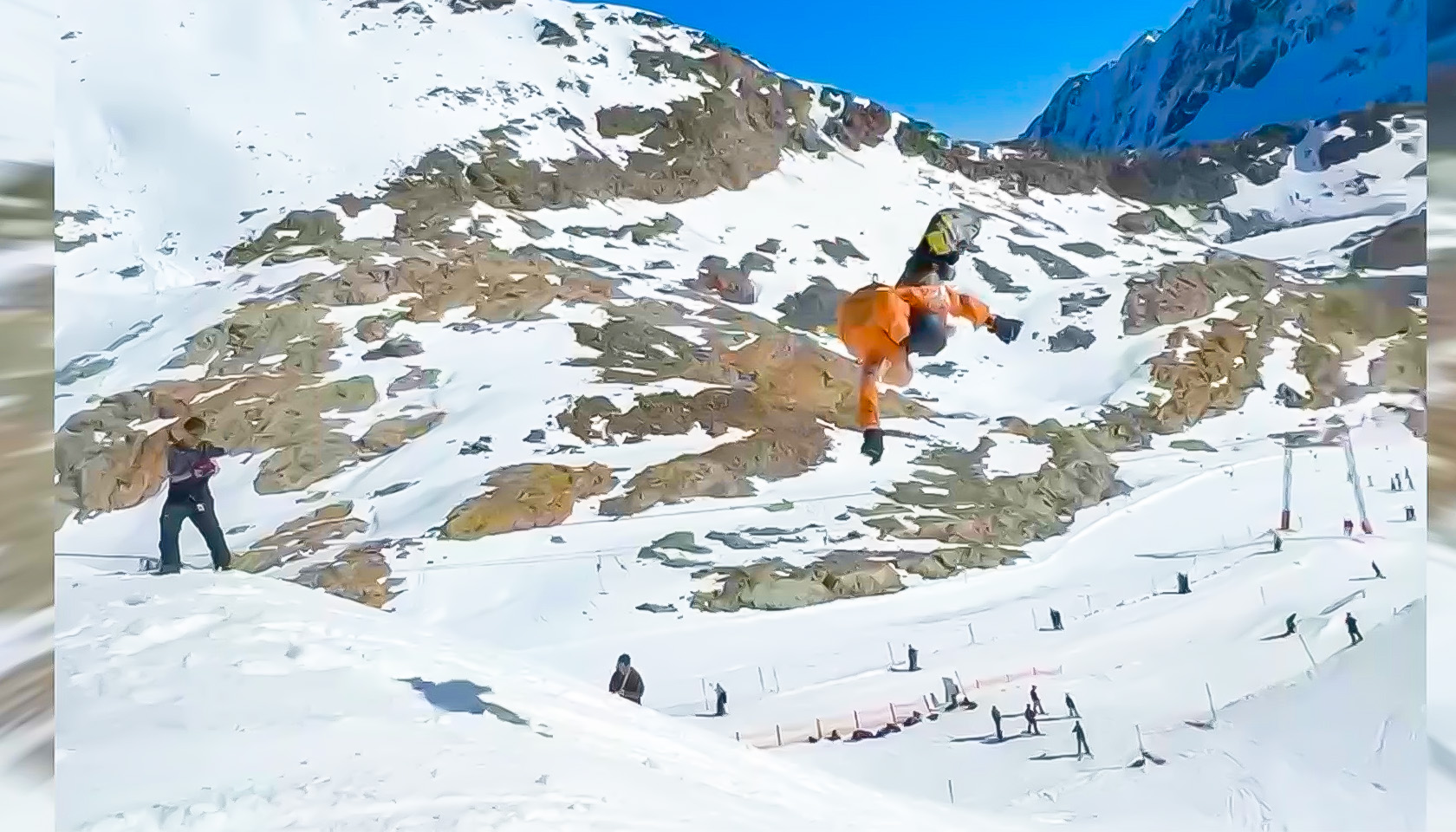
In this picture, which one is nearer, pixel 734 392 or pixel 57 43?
pixel 57 43

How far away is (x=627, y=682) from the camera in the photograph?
199cm

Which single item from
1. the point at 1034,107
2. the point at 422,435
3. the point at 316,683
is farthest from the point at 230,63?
the point at 1034,107

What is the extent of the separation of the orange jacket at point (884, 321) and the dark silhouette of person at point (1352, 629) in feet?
4.09

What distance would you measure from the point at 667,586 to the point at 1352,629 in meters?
1.84

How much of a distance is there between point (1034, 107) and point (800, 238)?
3.28ft

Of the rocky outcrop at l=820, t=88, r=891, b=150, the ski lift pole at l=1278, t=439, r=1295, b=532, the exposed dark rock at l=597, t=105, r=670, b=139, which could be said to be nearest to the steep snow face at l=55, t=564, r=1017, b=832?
the ski lift pole at l=1278, t=439, r=1295, b=532

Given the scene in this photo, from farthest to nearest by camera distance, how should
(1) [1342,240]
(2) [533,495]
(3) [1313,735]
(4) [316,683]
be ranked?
(1) [1342,240] → (2) [533,495] → (3) [1313,735] → (4) [316,683]

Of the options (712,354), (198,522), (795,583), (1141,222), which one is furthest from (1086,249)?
(198,522)

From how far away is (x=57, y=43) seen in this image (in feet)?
4.07

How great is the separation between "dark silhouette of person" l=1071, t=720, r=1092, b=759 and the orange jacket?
96 centimetres

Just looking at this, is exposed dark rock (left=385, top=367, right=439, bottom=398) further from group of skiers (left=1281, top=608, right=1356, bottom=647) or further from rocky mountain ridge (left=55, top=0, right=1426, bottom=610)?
group of skiers (left=1281, top=608, right=1356, bottom=647)

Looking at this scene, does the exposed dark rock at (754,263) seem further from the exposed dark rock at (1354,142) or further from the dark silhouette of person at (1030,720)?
the exposed dark rock at (1354,142)

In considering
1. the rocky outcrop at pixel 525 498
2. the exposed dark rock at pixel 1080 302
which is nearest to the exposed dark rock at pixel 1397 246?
the exposed dark rock at pixel 1080 302

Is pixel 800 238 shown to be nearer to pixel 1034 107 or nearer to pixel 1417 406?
pixel 1034 107
